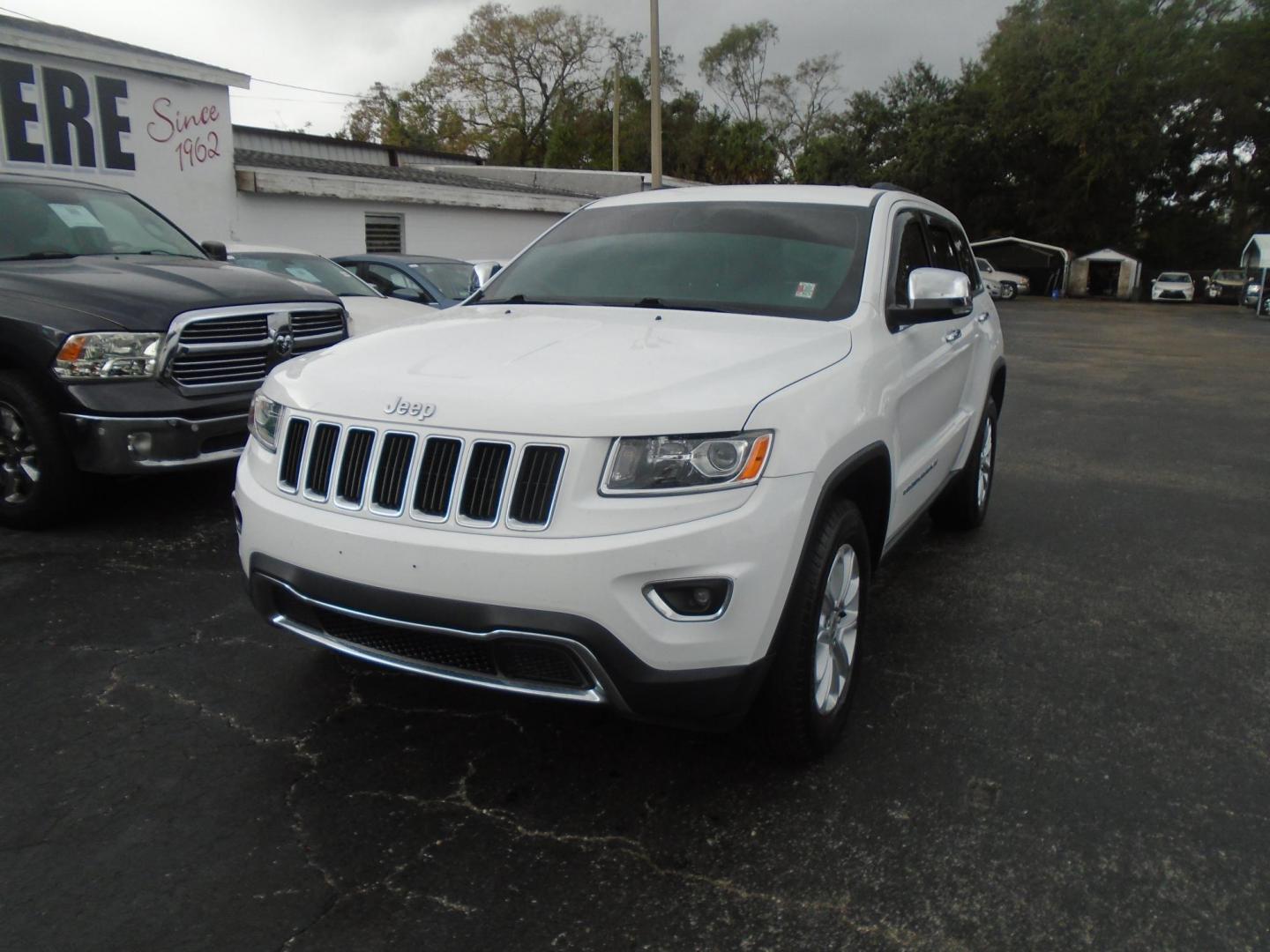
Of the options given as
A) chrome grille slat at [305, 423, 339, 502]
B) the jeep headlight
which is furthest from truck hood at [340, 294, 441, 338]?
the jeep headlight

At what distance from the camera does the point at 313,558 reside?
9.22 ft

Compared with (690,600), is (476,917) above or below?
below

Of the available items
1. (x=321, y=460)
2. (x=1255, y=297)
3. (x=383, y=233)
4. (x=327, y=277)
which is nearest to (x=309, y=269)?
(x=327, y=277)

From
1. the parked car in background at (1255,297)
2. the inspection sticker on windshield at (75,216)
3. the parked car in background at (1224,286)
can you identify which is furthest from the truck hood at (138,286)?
the parked car in background at (1224,286)

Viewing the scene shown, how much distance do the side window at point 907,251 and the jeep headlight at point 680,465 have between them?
1547 mm

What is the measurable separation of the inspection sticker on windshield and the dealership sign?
320 inches

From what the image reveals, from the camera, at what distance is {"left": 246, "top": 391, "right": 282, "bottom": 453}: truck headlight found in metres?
3.20

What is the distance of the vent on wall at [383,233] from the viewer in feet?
62.7

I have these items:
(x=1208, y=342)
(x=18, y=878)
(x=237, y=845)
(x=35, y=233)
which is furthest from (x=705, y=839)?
(x=1208, y=342)

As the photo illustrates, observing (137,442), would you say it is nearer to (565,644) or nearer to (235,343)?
(235,343)

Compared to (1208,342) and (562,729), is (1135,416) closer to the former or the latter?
(562,729)

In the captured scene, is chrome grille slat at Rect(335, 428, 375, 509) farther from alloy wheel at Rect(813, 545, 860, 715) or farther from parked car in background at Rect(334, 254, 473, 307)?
parked car in background at Rect(334, 254, 473, 307)

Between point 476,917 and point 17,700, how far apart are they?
2006 mm

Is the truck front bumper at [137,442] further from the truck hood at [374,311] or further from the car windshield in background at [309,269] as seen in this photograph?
the car windshield in background at [309,269]
